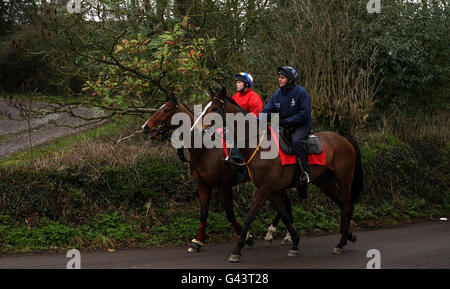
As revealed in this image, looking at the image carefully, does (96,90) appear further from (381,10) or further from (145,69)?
(381,10)

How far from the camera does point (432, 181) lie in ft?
43.4

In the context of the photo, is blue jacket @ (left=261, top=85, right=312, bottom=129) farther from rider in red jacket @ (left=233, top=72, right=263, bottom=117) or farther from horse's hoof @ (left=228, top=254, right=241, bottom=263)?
horse's hoof @ (left=228, top=254, right=241, bottom=263)

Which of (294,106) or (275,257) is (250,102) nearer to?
(294,106)

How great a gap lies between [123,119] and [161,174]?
1.92 m

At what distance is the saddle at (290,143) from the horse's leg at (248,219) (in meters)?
0.77

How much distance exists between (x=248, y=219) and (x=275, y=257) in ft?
3.12

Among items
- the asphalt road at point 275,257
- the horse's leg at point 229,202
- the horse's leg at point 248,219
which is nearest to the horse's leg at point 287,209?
the asphalt road at point 275,257

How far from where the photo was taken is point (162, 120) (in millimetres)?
8625

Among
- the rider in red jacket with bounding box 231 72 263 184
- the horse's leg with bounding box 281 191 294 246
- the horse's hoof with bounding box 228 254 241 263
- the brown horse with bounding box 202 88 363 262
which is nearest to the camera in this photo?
the horse's hoof with bounding box 228 254 241 263

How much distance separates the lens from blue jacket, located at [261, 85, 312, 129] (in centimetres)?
820

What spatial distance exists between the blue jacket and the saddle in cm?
18

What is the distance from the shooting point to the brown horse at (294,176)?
7.87 m

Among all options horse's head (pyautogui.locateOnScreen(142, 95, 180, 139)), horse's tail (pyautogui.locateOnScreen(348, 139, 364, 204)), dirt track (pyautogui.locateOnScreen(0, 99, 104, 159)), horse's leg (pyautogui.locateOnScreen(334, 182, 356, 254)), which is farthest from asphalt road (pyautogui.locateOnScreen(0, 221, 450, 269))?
dirt track (pyautogui.locateOnScreen(0, 99, 104, 159))

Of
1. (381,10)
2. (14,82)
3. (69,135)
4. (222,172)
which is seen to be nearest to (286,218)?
(222,172)
